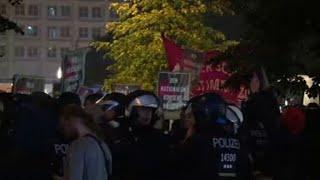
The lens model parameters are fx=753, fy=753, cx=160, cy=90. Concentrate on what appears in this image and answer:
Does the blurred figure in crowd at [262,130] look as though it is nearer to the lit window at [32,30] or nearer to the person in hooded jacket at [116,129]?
the person in hooded jacket at [116,129]

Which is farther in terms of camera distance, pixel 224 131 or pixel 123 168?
pixel 123 168

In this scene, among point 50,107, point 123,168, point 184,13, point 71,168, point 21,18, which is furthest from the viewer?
point 21,18

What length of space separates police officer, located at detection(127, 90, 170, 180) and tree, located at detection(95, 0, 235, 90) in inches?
651

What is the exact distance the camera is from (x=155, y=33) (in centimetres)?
2381

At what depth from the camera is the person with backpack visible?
17.7 feet

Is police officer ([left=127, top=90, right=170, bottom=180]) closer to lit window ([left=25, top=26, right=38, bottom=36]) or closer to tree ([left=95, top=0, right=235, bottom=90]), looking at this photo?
tree ([left=95, top=0, right=235, bottom=90])

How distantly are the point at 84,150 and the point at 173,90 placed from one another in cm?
993

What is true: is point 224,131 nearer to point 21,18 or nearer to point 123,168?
point 123,168

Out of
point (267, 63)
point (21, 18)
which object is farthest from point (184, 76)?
point (21, 18)

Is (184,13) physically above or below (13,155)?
above

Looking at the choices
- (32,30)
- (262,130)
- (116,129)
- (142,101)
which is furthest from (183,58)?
(32,30)

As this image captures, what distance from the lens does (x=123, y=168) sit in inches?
258

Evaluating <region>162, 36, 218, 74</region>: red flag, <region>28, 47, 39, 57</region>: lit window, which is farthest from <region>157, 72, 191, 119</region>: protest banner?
<region>28, 47, 39, 57</region>: lit window

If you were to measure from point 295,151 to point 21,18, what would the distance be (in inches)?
4644
